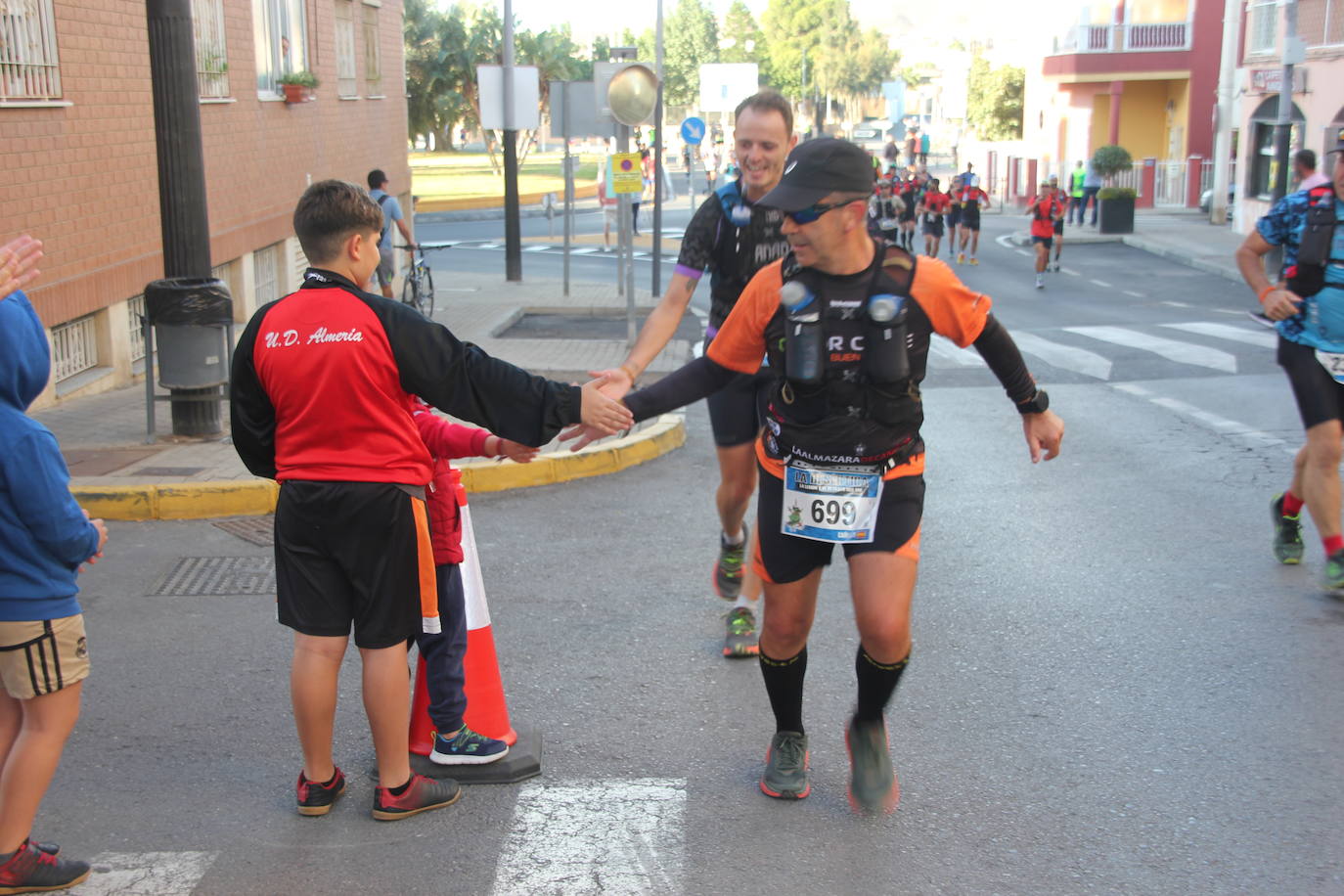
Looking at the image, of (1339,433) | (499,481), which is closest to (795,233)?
(1339,433)

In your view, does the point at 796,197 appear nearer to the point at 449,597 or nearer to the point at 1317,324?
the point at 449,597

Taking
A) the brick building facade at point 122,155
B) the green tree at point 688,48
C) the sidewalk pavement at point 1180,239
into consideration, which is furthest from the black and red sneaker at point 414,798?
the green tree at point 688,48

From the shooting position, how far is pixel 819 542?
13.3 ft

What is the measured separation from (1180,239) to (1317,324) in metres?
27.4

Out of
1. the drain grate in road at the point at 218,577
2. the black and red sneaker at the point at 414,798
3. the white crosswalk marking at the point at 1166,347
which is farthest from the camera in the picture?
the white crosswalk marking at the point at 1166,347

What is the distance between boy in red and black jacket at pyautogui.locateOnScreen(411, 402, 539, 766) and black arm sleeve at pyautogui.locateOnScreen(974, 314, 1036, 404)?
140 centimetres

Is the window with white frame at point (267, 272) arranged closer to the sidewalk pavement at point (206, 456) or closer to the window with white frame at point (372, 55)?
the sidewalk pavement at point (206, 456)

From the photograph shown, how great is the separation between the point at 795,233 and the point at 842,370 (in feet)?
1.33

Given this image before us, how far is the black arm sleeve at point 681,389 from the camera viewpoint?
13.6 ft

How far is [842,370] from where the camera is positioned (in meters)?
3.88

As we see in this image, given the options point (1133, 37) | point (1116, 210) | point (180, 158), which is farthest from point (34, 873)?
point (1133, 37)

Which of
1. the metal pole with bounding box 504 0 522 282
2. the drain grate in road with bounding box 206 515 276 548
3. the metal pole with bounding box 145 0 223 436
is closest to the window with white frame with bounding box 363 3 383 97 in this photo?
the metal pole with bounding box 504 0 522 282

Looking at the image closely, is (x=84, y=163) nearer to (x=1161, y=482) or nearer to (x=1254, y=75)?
(x=1161, y=482)

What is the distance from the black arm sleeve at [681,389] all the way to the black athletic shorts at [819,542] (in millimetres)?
309
